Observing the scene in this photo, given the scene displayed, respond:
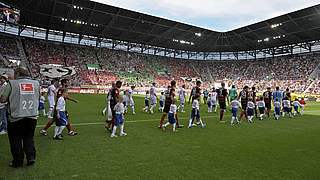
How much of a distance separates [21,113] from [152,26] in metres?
42.2

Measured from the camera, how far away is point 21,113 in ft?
18.3

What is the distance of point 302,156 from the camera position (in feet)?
24.2

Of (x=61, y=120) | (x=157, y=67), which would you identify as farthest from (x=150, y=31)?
(x=61, y=120)

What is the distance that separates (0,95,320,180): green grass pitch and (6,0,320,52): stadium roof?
31.2 meters

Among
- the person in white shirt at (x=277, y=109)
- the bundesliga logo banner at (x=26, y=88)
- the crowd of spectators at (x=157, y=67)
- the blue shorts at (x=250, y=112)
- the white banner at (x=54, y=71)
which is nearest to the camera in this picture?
the bundesliga logo banner at (x=26, y=88)

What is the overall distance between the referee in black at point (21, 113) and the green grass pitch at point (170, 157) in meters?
0.35

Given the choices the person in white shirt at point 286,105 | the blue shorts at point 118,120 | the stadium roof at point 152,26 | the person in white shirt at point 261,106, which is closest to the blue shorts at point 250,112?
the person in white shirt at point 261,106

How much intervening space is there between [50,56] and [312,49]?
5323 centimetres

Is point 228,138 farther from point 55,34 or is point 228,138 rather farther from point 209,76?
point 209,76

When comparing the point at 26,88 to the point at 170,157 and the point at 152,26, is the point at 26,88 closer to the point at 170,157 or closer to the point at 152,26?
the point at 170,157

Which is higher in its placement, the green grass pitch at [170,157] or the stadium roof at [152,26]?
the stadium roof at [152,26]

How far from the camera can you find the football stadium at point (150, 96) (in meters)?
5.85

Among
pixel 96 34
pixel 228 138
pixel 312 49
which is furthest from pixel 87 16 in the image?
pixel 312 49

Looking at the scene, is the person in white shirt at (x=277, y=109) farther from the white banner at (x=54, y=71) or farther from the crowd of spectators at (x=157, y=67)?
the white banner at (x=54, y=71)
